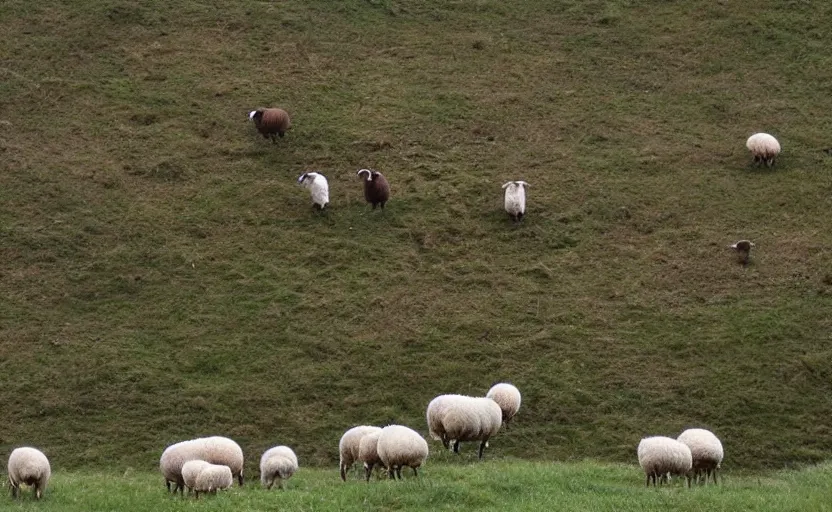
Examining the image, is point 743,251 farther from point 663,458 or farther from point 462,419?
point 663,458

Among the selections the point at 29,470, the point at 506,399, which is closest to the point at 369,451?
the point at 29,470

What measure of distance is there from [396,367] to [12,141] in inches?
554

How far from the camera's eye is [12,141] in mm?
31438

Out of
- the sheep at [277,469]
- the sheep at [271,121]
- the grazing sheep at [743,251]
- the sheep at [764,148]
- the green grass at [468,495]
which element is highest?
the sheep at [271,121]

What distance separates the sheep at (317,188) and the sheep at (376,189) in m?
0.87

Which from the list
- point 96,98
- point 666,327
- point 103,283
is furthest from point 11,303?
point 666,327

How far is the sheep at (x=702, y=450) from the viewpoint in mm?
15977

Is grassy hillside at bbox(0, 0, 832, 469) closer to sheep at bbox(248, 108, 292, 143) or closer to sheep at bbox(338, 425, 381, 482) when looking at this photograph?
sheep at bbox(248, 108, 292, 143)

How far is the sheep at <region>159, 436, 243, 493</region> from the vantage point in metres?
15.0

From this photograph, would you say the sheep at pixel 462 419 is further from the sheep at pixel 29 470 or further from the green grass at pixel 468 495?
the sheep at pixel 29 470

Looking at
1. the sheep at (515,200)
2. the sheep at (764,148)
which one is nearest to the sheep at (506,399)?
the sheep at (515,200)

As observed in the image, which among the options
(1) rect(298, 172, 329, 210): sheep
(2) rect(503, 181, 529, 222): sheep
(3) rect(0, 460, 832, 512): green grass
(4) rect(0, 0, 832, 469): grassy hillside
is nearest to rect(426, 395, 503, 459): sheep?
(3) rect(0, 460, 832, 512): green grass

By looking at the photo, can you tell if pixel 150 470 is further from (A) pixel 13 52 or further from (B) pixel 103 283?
(A) pixel 13 52

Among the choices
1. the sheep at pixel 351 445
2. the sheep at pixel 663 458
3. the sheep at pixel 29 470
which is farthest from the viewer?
the sheep at pixel 351 445
